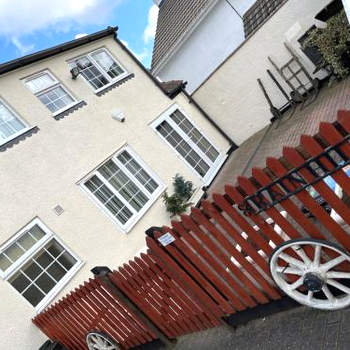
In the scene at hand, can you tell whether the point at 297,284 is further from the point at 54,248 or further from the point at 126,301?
the point at 54,248

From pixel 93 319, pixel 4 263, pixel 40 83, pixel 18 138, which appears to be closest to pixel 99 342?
pixel 93 319

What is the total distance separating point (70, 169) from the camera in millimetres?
9664

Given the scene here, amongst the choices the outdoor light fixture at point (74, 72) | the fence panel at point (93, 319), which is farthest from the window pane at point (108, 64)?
the fence panel at point (93, 319)

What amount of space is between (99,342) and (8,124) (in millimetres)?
5379

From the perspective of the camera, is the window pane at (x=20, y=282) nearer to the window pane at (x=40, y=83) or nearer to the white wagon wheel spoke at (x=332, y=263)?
the window pane at (x=40, y=83)

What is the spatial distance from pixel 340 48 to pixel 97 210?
24.4 feet

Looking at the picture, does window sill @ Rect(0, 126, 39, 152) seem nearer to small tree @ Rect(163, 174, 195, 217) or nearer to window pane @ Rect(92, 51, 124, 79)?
small tree @ Rect(163, 174, 195, 217)

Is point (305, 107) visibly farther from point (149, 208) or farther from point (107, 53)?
point (107, 53)

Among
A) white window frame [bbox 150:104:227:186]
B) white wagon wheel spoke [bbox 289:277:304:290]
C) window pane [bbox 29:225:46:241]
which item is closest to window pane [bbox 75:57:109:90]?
white window frame [bbox 150:104:227:186]

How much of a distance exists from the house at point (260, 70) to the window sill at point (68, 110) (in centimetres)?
517

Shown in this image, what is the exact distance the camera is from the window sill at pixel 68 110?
33.0 feet

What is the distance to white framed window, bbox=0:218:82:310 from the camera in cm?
756

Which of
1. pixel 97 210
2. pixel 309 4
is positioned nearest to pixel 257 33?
pixel 309 4

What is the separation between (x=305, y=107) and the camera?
11.7m
